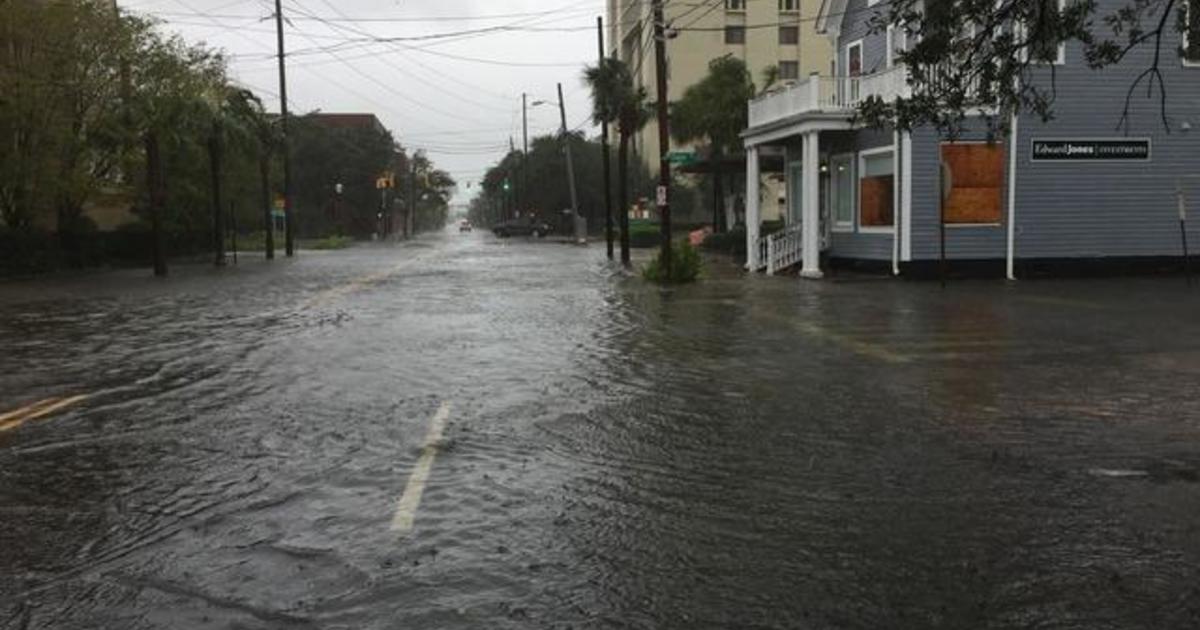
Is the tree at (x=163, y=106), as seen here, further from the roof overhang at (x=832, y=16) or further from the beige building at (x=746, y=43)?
the beige building at (x=746, y=43)

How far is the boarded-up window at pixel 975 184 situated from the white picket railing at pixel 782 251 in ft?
15.9

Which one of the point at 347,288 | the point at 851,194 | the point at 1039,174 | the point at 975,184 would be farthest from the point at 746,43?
the point at 347,288

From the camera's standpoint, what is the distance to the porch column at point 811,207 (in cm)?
2755

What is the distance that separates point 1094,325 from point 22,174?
96.0 ft

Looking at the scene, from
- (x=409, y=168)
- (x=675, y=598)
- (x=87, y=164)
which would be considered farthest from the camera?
(x=409, y=168)

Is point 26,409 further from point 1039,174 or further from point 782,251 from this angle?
point 1039,174

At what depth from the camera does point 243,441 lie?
28.2 feet

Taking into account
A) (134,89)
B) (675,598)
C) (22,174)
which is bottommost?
(675,598)

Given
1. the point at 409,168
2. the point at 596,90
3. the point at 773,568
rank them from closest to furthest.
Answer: the point at 773,568
the point at 596,90
the point at 409,168

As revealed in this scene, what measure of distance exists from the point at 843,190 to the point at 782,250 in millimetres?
2207

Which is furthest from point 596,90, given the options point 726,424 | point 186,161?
point 726,424

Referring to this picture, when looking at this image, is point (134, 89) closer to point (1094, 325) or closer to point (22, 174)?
point (22, 174)

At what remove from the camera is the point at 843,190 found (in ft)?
98.5

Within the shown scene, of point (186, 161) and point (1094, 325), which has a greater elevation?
point (186, 161)
